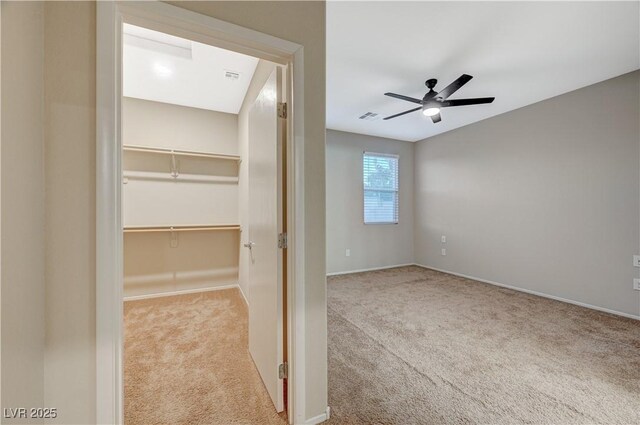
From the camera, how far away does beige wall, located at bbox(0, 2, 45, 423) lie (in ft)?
2.43

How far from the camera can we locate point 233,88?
301cm

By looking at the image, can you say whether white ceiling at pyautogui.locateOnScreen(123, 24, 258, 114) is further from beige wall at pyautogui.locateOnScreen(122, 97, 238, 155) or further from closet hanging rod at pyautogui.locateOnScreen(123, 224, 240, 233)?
closet hanging rod at pyautogui.locateOnScreen(123, 224, 240, 233)

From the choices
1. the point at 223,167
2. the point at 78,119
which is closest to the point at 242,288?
the point at 223,167

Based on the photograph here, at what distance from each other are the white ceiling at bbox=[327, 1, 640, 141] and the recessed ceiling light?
1.67 m

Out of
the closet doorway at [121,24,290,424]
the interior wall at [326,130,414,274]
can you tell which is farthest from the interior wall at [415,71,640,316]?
the closet doorway at [121,24,290,424]

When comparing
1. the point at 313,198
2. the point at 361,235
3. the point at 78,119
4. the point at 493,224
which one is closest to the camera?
the point at 78,119

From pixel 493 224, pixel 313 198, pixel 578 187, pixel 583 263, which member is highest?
pixel 578 187

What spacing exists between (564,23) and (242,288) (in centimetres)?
420

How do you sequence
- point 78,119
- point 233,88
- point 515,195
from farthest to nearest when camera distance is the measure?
point 515,195 < point 233,88 < point 78,119

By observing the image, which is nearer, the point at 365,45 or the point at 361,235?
the point at 365,45

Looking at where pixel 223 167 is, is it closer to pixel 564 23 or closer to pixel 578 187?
pixel 564 23

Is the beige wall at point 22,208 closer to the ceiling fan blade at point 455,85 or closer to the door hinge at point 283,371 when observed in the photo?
the door hinge at point 283,371

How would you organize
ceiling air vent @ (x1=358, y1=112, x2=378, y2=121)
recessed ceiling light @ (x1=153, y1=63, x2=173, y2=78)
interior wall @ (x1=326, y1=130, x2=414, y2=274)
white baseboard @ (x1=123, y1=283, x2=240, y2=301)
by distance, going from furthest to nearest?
interior wall @ (x1=326, y1=130, x2=414, y2=274) → ceiling air vent @ (x1=358, y1=112, x2=378, y2=121) → white baseboard @ (x1=123, y1=283, x2=240, y2=301) → recessed ceiling light @ (x1=153, y1=63, x2=173, y2=78)

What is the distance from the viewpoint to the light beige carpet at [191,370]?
1483 millimetres
